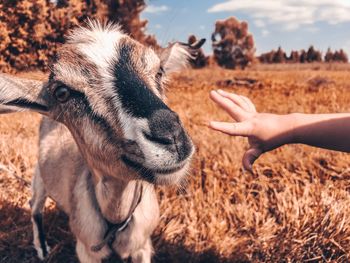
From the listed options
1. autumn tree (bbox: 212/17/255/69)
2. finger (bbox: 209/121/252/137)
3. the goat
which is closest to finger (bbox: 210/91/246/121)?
finger (bbox: 209/121/252/137)

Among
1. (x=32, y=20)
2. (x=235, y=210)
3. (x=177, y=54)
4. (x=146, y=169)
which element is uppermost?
(x=32, y=20)

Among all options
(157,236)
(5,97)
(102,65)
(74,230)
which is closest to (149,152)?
(102,65)

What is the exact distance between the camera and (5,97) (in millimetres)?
2512

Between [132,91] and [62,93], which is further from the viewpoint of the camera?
[62,93]

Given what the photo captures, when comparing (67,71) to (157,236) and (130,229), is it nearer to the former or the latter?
(130,229)

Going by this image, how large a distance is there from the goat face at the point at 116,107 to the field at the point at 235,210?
127 centimetres

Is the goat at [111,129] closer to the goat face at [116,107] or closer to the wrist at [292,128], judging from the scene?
the goat face at [116,107]

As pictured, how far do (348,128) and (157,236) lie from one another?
89.5 inches

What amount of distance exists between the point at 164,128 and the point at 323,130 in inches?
37.5

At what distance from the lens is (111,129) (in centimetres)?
234

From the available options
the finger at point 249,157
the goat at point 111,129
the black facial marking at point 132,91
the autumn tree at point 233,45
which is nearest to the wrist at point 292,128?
the finger at point 249,157

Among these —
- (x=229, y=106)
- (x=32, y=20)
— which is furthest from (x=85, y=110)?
(x=32, y=20)

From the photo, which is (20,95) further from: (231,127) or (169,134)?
(231,127)

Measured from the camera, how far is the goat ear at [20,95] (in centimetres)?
251
